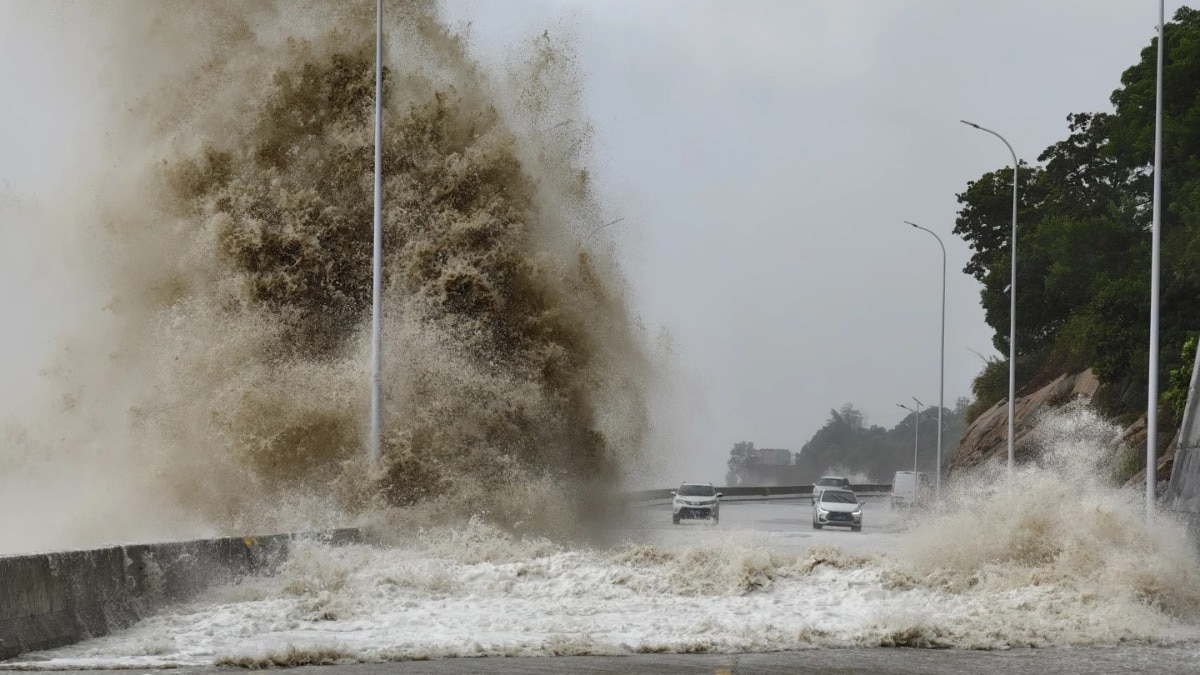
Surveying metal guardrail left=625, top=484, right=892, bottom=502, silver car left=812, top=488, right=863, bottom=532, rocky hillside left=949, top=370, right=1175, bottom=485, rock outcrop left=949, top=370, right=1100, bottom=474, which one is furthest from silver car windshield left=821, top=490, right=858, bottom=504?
metal guardrail left=625, top=484, right=892, bottom=502

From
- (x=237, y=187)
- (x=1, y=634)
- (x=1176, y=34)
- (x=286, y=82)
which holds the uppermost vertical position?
(x=1176, y=34)

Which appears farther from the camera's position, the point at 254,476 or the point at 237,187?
the point at 237,187

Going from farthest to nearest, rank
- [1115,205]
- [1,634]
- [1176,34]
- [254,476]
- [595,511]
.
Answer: [1115,205], [1176,34], [595,511], [254,476], [1,634]

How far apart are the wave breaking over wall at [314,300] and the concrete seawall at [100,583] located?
7017 millimetres

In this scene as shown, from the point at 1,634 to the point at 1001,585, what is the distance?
9945 mm

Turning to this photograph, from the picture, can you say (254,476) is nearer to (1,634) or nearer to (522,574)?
(522,574)

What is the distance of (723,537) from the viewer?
732 inches

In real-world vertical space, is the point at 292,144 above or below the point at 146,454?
above

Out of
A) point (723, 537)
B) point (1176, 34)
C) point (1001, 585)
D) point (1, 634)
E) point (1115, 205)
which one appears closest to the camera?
point (1, 634)

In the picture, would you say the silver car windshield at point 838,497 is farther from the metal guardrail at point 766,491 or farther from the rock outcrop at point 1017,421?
the metal guardrail at point 766,491

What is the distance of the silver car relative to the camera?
44625 mm

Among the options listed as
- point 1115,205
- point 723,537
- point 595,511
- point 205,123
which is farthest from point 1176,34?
point 723,537

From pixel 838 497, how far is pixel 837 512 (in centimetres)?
95

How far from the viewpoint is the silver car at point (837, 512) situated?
44.6 metres
